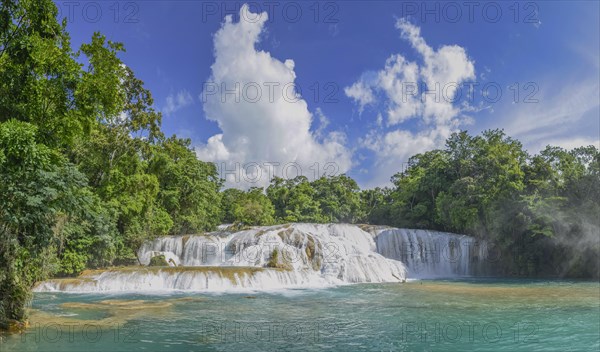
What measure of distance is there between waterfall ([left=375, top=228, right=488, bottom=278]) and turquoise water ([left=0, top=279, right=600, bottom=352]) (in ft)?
39.3

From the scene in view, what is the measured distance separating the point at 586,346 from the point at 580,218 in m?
17.8

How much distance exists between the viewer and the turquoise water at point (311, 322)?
26.9 ft

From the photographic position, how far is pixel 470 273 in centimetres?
2839

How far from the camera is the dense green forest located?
8.39m

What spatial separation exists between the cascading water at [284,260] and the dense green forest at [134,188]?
2.04 meters

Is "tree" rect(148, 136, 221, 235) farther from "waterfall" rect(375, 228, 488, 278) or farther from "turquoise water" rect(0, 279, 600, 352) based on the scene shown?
"turquoise water" rect(0, 279, 600, 352)

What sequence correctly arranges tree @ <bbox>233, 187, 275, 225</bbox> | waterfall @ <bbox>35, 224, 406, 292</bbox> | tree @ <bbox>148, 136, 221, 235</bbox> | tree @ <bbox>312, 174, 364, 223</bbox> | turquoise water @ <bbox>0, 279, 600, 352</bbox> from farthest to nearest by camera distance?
tree @ <bbox>312, 174, 364, 223</bbox>, tree @ <bbox>233, 187, 275, 225</bbox>, tree @ <bbox>148, 136, 221, 235</bbox>, waterfall @ <bbox>35, 224, 406, 292</bbox>, turquoise water @ <bbox>0, 279, 600, 352</bbox>

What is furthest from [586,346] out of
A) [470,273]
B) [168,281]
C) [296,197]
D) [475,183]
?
[296,197]

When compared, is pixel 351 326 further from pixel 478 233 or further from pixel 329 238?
pixel 478 233

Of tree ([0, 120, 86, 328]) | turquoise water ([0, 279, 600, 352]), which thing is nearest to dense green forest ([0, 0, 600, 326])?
tree ([0, 120, 86, 328])

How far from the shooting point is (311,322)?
10.5 meters

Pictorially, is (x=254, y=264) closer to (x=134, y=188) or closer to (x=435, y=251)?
(x=134, y=188)

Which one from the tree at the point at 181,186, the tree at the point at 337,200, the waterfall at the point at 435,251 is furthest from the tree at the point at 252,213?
the waterfall at the point at 435,251

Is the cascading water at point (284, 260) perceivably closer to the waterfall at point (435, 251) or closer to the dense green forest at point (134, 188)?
the waterfall at point (435, 251)
